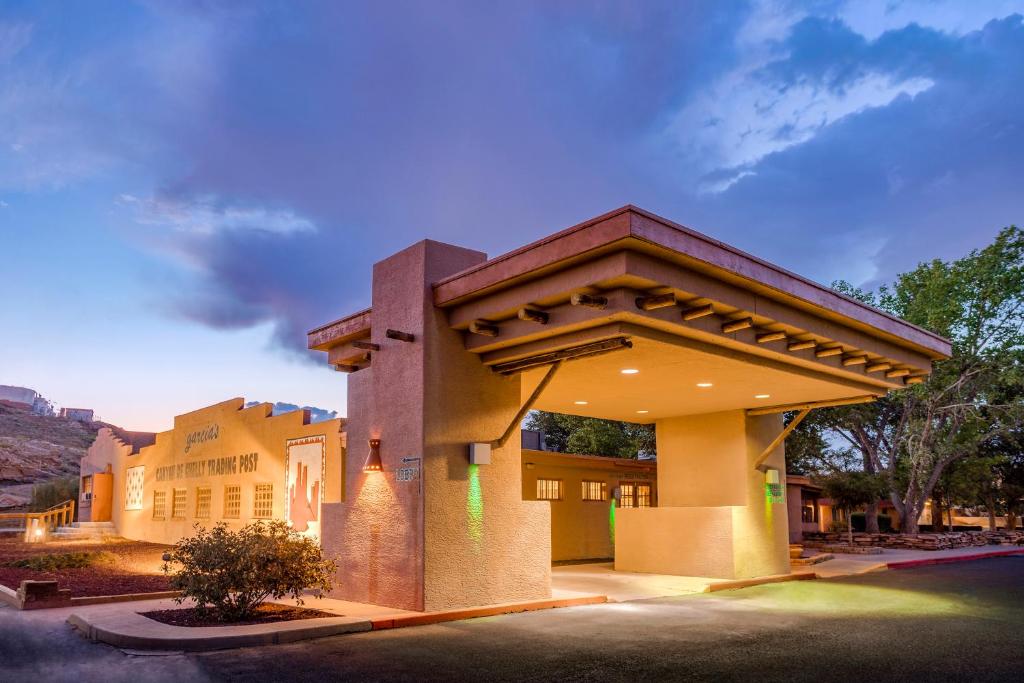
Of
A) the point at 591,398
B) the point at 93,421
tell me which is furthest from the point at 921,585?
the point at 93,421

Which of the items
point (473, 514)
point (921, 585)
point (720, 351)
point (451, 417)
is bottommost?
point (921, 585)

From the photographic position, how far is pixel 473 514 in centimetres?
1148

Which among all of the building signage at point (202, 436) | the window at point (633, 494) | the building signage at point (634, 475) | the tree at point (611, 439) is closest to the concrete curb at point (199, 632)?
the building signage at point (202, 436)

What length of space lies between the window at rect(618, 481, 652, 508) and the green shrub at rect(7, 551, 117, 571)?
571 inches

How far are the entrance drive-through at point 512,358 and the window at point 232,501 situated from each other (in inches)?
362

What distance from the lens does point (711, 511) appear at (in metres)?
16.5

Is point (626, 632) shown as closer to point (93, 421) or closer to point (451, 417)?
point (451, 417)

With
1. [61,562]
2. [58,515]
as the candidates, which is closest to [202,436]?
[61,562]

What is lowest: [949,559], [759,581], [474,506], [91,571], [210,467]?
[949,559]

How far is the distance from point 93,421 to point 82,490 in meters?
A: 62.6

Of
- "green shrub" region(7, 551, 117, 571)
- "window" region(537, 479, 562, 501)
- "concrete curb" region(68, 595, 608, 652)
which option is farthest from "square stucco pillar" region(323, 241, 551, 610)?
"window" region(537, 479, 562, 501)

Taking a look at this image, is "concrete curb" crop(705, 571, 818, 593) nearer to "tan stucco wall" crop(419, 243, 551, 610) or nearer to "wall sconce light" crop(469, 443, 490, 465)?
"tan stucco wall" crop(419, 243, 551, 610)

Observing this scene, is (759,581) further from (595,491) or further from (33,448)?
(33,448)

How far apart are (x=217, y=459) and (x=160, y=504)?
7131mm
